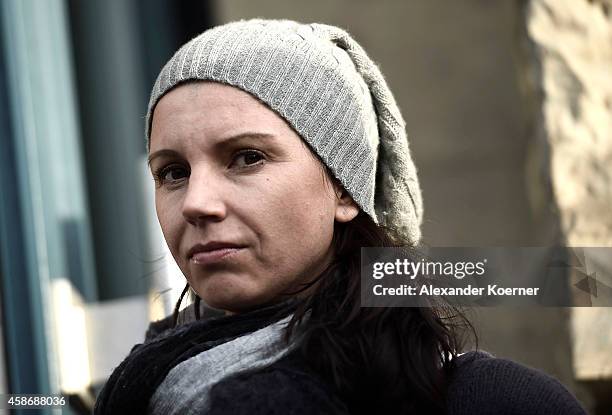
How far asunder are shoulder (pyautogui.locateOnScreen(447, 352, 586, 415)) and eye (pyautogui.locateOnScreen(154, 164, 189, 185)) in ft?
1.71

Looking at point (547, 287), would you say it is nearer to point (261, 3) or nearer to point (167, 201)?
point (167, 201)

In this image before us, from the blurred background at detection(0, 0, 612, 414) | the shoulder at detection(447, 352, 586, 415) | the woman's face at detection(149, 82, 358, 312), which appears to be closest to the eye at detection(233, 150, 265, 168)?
the woman's face at detection(149, 82, 358, 312)

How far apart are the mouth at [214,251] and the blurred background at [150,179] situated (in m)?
0.71

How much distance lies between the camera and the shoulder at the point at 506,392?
138 centimetres

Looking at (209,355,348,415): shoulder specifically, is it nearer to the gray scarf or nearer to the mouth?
the gray scarf

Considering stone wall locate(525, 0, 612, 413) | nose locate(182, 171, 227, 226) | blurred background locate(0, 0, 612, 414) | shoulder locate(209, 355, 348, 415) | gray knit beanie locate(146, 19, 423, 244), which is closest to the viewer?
shoulder locate(209, 355, 348, 415)

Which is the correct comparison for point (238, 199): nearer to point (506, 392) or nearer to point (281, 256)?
point (281, 256)

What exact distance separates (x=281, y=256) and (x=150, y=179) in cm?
175

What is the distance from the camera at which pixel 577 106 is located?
104 inches

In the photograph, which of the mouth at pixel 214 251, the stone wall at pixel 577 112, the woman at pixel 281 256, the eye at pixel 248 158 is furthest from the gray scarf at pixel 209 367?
the stone wall at pixel 577 112

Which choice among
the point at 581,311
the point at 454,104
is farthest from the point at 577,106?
the point at 454,104

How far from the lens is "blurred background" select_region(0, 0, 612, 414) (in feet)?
7.88

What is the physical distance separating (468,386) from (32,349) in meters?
1.22

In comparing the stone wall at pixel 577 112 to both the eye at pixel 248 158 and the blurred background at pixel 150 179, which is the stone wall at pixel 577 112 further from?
the eye at pixel 248 158
